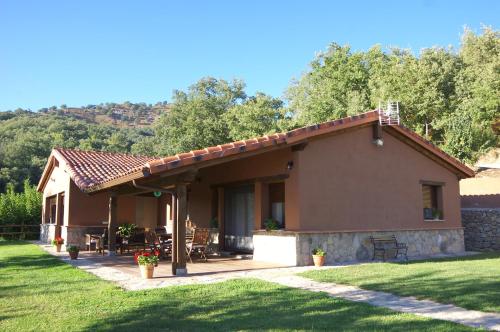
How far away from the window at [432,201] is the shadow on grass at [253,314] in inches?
357

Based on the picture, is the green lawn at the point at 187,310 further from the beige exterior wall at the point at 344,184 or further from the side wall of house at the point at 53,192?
the side wall of house at the point at 53,192

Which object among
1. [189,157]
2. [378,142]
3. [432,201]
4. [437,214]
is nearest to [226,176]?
[378,142]

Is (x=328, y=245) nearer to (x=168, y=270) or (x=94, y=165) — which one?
(x=168, y=270)

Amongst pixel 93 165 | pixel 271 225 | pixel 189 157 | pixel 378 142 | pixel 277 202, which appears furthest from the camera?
pixel 93 165

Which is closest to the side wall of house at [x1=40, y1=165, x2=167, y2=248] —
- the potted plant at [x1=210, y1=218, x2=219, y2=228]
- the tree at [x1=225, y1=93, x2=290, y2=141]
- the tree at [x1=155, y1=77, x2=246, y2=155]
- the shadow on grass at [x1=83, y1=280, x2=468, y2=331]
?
the potted plant at [x1=210, y1=218, x2=219, y2=228]

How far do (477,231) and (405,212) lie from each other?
15.3 feet

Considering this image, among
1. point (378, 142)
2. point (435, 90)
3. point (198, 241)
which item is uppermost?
point (435, 90)

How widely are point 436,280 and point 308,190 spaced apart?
3.98 meters

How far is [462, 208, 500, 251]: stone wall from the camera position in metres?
16.5

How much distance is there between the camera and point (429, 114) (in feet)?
99.0

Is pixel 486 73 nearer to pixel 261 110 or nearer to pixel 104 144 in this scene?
pixel 261 110

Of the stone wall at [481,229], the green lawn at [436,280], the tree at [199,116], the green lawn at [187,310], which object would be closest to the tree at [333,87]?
the tree at [199,116]

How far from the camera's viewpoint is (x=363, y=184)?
1303cm

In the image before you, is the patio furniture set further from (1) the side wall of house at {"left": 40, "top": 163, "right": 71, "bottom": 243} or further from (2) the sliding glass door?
(1) the side wall of house at {"left": 40, "top": 163, "right": 71, "bottom": 243}
